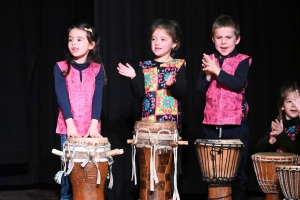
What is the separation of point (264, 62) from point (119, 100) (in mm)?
1520

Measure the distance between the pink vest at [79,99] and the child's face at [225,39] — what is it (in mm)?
1053

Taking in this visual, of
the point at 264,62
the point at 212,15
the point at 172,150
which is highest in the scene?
the point at 212,15

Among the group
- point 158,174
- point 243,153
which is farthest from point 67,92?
point 243,153

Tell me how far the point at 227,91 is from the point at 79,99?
3.79 feet

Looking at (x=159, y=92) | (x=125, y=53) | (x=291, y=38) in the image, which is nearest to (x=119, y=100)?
(x=125, y=53)

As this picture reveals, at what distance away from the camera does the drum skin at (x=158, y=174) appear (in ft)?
13.5

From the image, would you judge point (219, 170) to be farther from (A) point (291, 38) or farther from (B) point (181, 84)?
(A) point (291, 38)

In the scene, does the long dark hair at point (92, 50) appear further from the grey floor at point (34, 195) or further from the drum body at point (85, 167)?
the grey floor at point (34, 195)

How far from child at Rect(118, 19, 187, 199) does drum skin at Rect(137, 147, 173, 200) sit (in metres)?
0.26

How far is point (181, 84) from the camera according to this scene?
14.2 feet

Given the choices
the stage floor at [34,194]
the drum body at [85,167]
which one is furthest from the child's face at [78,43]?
the stage floor at [34,194]

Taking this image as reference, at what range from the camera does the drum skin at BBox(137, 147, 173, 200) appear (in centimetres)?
412

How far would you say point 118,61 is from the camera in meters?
5.27

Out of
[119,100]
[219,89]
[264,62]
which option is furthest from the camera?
[264,62]
